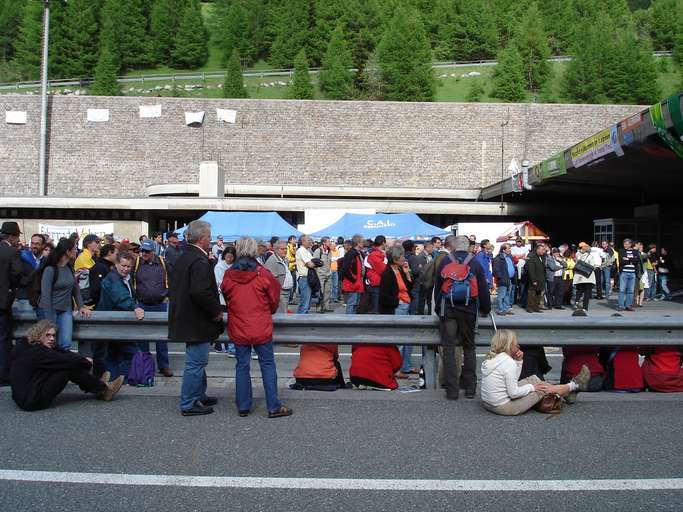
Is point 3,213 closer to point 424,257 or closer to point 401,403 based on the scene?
point 424,257

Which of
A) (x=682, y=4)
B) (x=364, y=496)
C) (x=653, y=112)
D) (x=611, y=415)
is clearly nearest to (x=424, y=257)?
(x=653, y=112)

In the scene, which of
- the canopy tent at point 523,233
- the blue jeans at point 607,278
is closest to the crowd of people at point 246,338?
the blue jeans at point 607,278

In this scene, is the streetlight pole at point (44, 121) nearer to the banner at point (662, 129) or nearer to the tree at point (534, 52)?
the banner at point (662, 129)

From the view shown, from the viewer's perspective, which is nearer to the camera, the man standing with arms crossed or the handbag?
the man standing with arms crossed

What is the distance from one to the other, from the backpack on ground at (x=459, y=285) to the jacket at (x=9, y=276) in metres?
4.64

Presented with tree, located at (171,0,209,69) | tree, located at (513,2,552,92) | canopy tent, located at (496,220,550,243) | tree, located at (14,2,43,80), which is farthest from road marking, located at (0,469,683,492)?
tree, located at (171,0,209,69)

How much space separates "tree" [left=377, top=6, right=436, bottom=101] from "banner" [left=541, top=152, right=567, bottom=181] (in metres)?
53.9

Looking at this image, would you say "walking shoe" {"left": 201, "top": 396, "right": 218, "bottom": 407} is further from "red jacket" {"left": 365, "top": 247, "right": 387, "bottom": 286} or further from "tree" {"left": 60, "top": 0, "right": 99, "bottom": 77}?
"tree" {"left": 60, "top": 0, "right": 99, "bottom": 77}

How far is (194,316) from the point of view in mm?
5941

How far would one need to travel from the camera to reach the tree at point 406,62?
77312 millimetres

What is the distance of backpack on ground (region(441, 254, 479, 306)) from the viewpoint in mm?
6578

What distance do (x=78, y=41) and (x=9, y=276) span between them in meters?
98.3

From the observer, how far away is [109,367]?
744cm

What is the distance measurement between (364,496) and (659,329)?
424 centimetres
